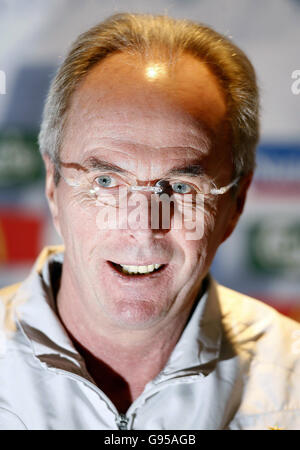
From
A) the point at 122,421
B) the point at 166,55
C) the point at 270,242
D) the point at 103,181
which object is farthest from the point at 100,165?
the point at 270,242

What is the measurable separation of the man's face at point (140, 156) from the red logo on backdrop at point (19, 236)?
0.69 m

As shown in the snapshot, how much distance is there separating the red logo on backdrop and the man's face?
0.69 m

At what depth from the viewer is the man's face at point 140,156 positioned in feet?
3.58

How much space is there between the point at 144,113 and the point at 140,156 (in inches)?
3.4

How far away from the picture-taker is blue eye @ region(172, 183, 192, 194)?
1.13 m

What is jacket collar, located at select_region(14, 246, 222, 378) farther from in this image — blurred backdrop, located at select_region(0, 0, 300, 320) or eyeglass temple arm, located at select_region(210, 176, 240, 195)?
blurred backdrop, located at select_region(0, 0, 300, 320)

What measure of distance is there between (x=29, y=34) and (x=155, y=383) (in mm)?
1150

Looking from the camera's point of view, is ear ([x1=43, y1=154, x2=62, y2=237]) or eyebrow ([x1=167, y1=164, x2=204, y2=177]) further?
ear ([x1=43, y1=154, x2=62, y2=237])

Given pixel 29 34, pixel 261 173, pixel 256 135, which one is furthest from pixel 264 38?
pixel 29 34

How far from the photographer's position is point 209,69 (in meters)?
1.19

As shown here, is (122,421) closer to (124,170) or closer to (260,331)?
(260,331)

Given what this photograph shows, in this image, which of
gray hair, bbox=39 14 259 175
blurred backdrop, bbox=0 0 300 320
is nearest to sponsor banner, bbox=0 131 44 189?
blurred backdrop, bbox=0 0 300 320
